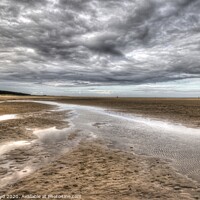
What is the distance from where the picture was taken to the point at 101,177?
765cm

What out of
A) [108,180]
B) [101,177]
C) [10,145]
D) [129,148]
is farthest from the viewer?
[10,145]

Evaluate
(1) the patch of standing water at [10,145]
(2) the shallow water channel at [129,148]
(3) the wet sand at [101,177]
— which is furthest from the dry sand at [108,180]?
(1) the patch of standing water at [10,145]

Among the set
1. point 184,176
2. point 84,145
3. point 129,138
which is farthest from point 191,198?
point 129,138

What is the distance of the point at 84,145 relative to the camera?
42.2ft

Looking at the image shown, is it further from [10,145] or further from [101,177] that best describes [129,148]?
[10,145]

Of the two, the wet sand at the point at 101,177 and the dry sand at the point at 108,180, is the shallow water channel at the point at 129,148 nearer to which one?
the wet sand at the point at 101,177

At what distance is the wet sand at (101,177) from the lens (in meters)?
6.32

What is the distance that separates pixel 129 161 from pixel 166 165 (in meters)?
1.55

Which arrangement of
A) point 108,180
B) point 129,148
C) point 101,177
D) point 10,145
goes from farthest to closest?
point 10,145 < point 129,148 < point 101,177 < point 108,180

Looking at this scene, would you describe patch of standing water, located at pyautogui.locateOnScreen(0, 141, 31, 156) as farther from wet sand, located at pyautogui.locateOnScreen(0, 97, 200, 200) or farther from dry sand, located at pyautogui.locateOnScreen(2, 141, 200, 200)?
dry sand, located at pyautogui.locateOnScreen(2, 141, 200, 200)

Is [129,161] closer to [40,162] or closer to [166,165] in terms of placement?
[166,165]

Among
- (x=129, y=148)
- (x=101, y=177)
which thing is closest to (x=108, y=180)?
(x=101, y=177)

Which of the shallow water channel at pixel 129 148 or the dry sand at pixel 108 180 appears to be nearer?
the dry sand at pixel 108 180

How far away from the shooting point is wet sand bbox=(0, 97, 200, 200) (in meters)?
6.32
